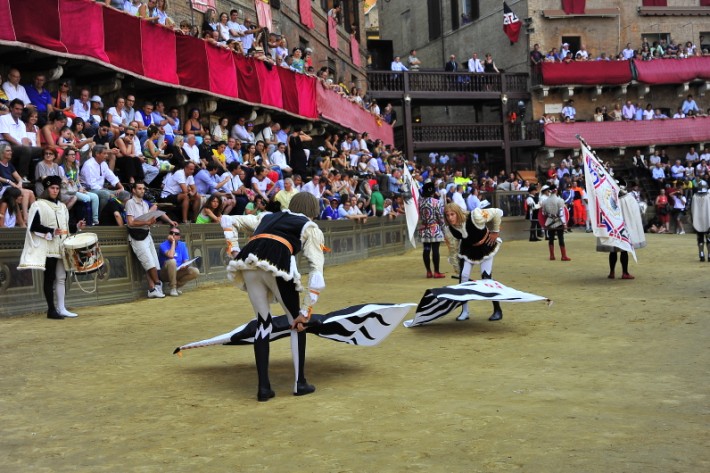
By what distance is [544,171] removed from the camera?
40.8m

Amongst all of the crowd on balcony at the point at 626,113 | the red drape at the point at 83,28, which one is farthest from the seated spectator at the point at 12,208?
the crowd on balcony at the point at 626,113

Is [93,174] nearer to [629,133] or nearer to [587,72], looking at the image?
[587,72]

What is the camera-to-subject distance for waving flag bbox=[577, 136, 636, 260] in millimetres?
13664

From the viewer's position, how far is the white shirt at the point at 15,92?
1364 cm

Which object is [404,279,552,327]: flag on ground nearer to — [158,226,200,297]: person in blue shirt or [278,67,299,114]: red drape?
[158,226,200,297]: person in blue shirt

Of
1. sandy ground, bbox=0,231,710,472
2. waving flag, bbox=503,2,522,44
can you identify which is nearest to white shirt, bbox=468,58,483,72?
waving flag, bbox=503,2,522,44

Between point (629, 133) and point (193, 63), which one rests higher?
point (193, 63)

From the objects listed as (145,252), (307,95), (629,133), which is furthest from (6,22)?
(629,133)

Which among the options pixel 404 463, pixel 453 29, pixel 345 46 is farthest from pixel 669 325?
pixel 453 29

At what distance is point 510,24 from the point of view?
41.5 m

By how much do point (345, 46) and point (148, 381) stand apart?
32.1 metres

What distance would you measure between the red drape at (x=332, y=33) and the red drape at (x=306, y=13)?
2.97 metres

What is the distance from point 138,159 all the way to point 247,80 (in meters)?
7.71

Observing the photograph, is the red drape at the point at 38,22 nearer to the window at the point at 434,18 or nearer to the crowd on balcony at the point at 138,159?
the crowd on balcony at the point at 138,159
